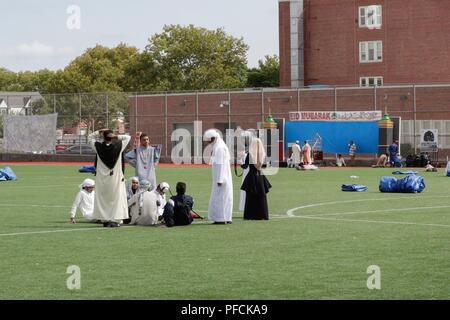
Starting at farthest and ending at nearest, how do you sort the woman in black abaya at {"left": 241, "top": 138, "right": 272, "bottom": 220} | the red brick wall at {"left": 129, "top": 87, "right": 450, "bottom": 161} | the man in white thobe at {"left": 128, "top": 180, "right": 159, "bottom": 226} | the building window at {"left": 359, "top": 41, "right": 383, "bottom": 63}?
the building window at {"left": 359, "top": 41, "right": 383, "bottom": 63}
the red brick wall at {"left": 129, "top": 87, "right": 450, "bottom": 161}
the woman in black abaya at {"left": 241, "top": 138, "right": 272, "bottom": 220}
the man in white thobe at {"left": 128, "top": 180, "right": 159, "bottom": 226}

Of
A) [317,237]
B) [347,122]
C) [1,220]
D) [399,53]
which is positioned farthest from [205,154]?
[317,237]

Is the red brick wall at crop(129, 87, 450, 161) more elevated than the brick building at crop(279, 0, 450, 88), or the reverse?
the brick building at crop(279, 0, 450, 88)

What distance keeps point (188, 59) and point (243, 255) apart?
103 metres

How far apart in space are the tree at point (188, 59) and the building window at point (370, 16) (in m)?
36.1

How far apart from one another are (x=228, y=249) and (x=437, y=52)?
63.8 metres

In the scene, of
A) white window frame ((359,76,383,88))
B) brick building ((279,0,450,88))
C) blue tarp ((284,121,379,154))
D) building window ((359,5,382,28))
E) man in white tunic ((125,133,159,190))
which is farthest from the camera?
white window frame ((359,76,383,88))

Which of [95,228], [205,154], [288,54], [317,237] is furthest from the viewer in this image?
[288,54]

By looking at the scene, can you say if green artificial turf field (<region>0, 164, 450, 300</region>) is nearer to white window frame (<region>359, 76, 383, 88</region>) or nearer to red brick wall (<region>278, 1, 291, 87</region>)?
white window frame (<region>359, 76, 383, 88</region>)

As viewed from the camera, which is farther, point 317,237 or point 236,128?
point 236,128

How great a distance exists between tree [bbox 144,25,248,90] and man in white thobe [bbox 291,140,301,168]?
53743 millimetres

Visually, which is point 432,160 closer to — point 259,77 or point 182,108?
point 182,108

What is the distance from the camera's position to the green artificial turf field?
40.8ft

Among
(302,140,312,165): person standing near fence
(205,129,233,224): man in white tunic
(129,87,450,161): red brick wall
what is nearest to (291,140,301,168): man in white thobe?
(302,140,312,165): person standing near fence

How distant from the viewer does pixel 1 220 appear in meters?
23.0
